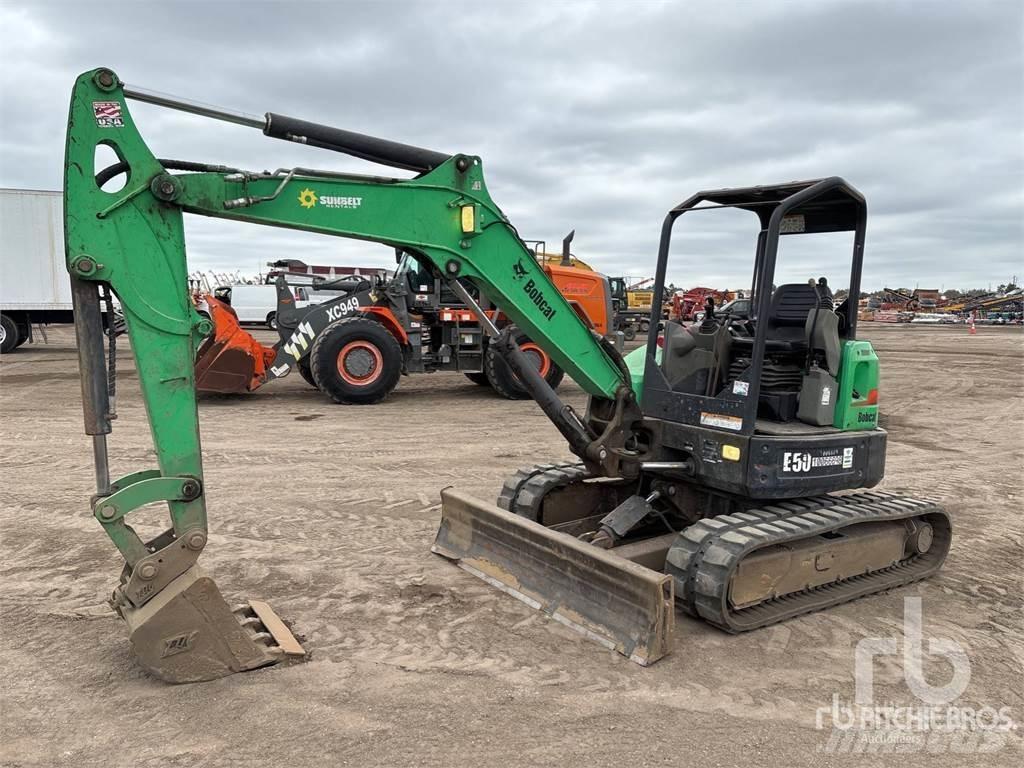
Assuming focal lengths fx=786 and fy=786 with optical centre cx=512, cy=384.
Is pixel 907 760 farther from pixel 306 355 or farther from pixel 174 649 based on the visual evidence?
pixel 306 355

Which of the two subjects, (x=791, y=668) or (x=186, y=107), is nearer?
(x=186, y=107)

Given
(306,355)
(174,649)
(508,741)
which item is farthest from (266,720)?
(306,355)

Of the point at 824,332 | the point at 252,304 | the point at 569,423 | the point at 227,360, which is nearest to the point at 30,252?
the point at 252,304

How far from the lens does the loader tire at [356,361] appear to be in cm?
1223

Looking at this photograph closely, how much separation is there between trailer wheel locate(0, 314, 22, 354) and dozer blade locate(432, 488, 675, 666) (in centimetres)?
2020

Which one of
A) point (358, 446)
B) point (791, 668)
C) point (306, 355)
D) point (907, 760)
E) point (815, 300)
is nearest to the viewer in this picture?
point (907, 760)

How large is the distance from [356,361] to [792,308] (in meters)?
8.56

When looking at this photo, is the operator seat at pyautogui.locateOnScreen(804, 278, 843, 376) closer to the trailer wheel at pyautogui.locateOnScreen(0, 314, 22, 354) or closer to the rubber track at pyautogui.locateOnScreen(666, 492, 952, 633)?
the rubber track at pyautogui.locateOnScreen(666, 492, 952, 633)

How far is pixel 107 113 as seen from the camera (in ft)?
11.7

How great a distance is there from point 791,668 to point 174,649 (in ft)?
10.2

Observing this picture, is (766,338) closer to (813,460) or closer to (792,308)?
(792,308)

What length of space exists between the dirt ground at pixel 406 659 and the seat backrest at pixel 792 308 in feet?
5.82

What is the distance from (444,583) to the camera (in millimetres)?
5191

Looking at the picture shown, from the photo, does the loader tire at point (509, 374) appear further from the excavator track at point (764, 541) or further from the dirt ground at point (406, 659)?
the excavator track at point (764, 541)
